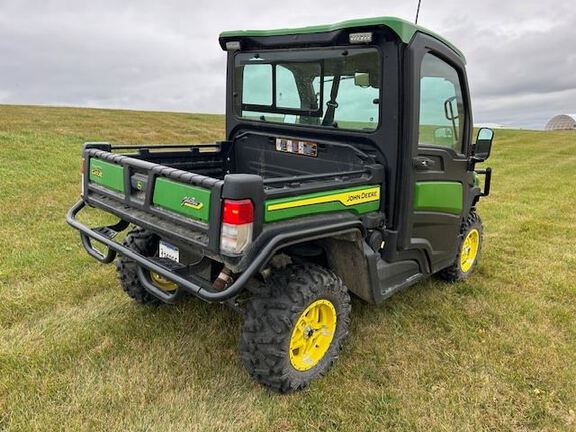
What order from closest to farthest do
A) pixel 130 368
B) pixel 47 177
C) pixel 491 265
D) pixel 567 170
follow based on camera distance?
pixel 130 368 → pixel 491 265 → pixel 47 177 → pixel 567 170

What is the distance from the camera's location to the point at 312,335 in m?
3.02

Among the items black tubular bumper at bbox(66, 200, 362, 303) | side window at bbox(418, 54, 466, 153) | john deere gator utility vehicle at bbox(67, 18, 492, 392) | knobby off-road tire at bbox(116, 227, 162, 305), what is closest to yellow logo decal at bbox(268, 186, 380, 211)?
john deere gator utility vehicle at bbox(67, 18, 492, 392)

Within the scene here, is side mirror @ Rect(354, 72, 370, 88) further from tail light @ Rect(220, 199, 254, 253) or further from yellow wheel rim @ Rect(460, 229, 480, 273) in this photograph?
yellow wheel rim @ Rect(460, 229, 480, 273)

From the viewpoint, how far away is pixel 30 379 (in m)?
2.85

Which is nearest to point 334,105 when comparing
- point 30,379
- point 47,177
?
point 30,379

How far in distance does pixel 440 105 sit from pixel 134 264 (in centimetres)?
260

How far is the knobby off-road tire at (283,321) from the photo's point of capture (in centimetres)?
272

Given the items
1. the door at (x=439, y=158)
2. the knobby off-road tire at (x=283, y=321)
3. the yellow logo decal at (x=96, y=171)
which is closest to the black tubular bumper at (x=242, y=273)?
the knobby off-road tire at (x=283, y=321)

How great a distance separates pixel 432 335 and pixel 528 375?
0.71m

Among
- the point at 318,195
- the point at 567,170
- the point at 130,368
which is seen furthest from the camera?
the point at 567,170

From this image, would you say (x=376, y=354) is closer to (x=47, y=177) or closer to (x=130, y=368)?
(x=130, y=368)

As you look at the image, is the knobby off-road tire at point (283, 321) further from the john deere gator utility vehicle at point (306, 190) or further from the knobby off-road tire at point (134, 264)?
the knobby off-road tire at point (134, 264)

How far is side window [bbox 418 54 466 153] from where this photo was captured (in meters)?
3.39

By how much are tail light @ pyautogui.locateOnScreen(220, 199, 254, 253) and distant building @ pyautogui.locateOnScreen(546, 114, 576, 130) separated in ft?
162
